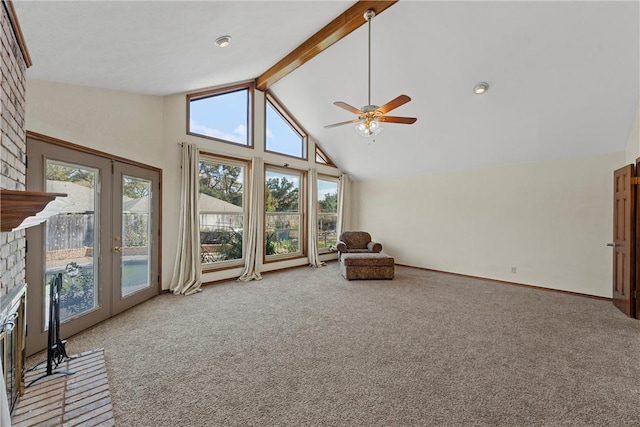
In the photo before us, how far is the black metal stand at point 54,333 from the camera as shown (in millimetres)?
2277

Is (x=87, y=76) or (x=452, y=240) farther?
(x=452, y=240)

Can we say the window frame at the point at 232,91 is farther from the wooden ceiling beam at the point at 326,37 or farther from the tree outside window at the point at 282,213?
the tree outside window at the point at 282,213

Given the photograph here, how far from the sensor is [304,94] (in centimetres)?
566

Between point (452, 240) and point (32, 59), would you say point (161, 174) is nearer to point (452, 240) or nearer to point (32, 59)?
point (32, 59)

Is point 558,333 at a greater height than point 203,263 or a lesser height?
lesser

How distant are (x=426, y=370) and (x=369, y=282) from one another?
300 centimetres

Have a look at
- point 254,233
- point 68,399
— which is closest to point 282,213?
point 254,233

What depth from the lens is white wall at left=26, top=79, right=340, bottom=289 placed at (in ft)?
8.93

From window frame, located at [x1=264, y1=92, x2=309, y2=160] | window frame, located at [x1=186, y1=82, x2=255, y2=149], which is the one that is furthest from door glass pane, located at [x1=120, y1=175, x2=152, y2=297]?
window frame, located at [x1=264, y1=92, x2=309, y2=160]

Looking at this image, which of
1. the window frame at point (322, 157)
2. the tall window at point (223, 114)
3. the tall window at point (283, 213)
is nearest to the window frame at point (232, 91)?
the tall window at point (223, 114)

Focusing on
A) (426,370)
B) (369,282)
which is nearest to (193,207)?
(369,282)

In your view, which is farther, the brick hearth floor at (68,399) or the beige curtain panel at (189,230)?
the beige curtain panel at (189,230)

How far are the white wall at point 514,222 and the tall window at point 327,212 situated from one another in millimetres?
1400

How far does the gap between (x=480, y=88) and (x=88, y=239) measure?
5.43 metres
